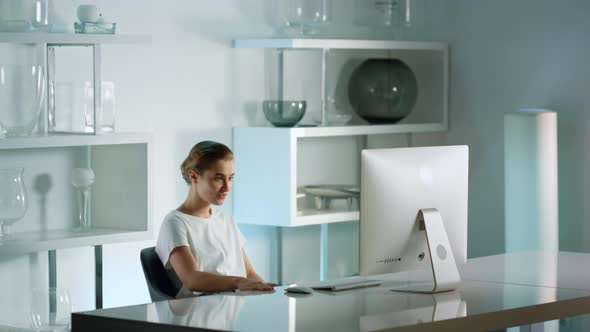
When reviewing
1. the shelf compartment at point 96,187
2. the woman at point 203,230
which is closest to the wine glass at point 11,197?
the shelf compartment at point 96,187

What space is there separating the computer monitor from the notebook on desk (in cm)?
14

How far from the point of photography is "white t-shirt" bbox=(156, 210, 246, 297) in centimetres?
351

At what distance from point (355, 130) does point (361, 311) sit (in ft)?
7.48

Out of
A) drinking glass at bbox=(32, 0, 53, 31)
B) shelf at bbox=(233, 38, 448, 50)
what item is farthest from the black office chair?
shelf at bbox=(233, 38, 448, 50)

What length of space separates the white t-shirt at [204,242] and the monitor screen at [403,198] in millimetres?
705

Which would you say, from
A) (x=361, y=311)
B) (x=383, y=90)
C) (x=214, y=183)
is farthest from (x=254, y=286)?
(x=383, y=90)

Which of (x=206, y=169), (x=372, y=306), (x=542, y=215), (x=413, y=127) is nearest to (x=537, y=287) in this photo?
(x=372, y=306)

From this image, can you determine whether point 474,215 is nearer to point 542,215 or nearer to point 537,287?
point 542,215

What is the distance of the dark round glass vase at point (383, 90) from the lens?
16.9 ft

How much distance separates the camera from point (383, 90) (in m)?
5.13

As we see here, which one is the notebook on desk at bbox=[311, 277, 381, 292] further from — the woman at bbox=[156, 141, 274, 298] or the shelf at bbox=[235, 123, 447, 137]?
the shelf at bbox=[235, 123, 447, 137]

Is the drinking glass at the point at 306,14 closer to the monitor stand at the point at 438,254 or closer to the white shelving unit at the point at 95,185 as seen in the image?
the white shelving unit at the point at 95,185

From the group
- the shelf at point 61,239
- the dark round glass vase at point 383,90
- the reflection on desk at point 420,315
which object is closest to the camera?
the reflection on desk at point 420,315

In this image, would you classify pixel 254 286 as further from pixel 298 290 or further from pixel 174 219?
pixel 174 219
